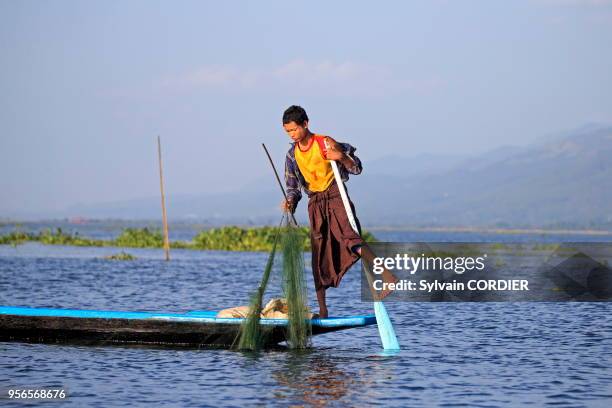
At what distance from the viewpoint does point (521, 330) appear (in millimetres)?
17344

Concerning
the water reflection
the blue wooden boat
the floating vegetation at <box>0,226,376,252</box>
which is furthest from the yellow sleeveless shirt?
the floating vegetation at <box>0,226,376,252</box>

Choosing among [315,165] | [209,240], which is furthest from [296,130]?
[209,240]

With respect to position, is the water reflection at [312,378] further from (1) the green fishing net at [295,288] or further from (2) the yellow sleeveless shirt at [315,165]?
(2) the yellow sleeveless shirt at [315,165]

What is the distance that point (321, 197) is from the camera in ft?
43.9

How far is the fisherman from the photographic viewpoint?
13.0 m

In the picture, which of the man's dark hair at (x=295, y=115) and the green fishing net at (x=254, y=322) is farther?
the green fishing net at (x=254, y=322)

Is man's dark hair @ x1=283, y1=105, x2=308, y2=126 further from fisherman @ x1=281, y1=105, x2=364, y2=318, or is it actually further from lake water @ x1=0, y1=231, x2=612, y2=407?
lake water @ x1=0, y1=231, x2=612, y2=407

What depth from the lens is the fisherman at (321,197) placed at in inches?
511

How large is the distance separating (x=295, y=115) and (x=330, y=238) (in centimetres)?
151

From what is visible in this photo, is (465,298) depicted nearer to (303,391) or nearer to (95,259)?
(303,391)

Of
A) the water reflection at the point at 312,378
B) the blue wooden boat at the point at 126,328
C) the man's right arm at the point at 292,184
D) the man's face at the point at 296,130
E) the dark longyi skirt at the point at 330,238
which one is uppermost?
the man's face at the point at 296,130

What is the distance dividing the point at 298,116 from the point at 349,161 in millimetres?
757

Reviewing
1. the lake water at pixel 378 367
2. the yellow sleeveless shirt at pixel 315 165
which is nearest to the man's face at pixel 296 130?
the yellow sleeveless shirt at pixel 315 165

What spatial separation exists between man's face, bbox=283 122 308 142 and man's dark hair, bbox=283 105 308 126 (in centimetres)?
4
